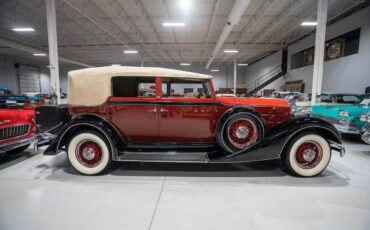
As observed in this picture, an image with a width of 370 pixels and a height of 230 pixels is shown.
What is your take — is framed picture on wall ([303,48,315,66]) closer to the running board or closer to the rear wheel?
the rear wheel

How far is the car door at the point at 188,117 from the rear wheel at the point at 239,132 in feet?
0.82

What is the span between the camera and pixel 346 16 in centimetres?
1066

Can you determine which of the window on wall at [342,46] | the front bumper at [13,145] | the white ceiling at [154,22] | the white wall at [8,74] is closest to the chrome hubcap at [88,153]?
the front bumper at [13,145]

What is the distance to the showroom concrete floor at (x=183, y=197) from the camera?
6.51 ft

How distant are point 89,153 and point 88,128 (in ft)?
1.35

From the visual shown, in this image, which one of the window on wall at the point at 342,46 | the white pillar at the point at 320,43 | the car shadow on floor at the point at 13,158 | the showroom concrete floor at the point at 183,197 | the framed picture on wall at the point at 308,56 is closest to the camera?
the showroom concrete floor at the point at 183,197

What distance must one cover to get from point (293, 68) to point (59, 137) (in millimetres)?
18234

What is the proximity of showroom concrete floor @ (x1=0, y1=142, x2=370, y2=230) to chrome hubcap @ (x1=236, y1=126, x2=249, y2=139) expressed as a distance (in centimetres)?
63

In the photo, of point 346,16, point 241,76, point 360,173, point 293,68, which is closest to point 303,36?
point 293,68

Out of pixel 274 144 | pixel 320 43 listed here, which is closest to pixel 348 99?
pixel 320 43

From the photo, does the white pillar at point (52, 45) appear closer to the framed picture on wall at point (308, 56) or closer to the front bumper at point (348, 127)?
the front bumper at point (348, 127)

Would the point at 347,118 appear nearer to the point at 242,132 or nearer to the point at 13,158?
the point at 242,132

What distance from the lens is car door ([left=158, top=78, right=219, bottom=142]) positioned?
3100 mm

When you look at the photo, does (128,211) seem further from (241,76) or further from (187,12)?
(241,76)
